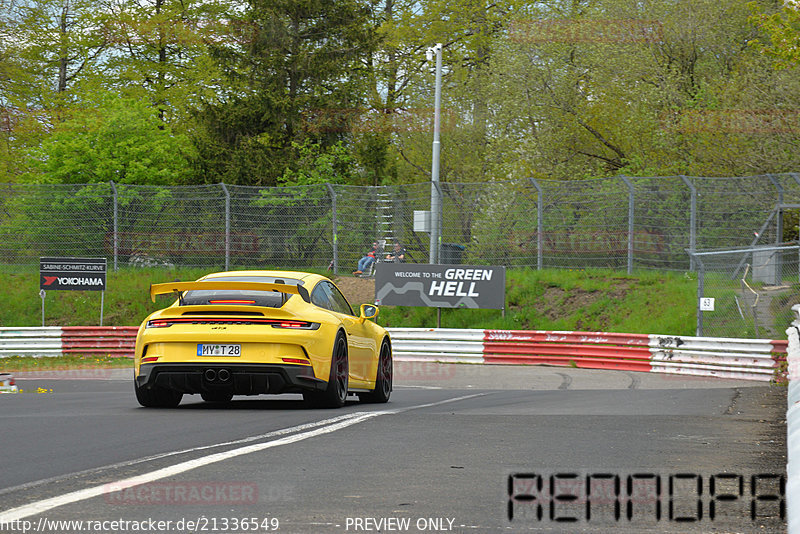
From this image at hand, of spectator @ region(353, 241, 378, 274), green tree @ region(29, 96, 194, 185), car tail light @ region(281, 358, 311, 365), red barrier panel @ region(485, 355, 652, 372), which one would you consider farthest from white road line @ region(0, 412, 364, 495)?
green tree @ region(29, 96, 194, 185)

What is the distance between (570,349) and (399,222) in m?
6.99

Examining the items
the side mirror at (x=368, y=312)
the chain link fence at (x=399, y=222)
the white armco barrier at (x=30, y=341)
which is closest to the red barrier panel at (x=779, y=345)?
the chain link fence at (x=399, y=222)

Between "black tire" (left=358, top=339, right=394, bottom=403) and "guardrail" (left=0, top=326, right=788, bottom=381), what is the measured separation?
412 inches

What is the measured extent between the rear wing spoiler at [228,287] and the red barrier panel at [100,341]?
1861 cm

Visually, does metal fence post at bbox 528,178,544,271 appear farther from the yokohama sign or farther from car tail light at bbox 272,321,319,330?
car tail light at bbox 272,321,319,330

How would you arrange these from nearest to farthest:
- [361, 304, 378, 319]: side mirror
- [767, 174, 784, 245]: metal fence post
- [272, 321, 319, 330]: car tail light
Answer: [272, 321, 319, 330]: car tail light → [361, 304, 378, 319]: side mirror → [767, 174, 784, 245]: metal fence post

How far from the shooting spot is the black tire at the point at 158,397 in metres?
11.2

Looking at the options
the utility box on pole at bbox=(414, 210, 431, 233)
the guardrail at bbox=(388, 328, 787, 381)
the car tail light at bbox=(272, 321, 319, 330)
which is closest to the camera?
the car tail light at bbox=(272, 321, 319, 330)

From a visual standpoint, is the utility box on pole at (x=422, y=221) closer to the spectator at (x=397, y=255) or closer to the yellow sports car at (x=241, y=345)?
the spectator at (x=397, y=255)

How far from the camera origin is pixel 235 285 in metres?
11.1

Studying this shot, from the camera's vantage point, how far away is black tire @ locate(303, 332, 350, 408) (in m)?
11.0

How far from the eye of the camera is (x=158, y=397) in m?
11.4

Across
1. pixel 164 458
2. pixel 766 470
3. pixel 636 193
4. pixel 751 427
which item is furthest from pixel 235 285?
pixel 636 193

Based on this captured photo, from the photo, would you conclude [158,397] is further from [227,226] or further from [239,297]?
[227,226]
